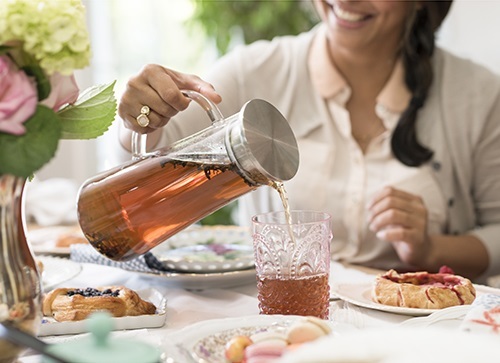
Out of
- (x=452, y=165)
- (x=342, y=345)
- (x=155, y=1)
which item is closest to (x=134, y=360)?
(x=342, y=345)

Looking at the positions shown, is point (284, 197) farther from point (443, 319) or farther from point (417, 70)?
point (417, 70)

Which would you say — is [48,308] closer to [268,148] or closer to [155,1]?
[268,148]

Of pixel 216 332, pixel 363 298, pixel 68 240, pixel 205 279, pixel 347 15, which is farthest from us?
pixel 347 15

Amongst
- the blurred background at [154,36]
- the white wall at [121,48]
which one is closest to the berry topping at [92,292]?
the blurred background at [154,36]

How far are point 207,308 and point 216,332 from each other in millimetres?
280

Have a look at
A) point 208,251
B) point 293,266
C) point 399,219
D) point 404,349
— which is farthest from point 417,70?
point 404,349

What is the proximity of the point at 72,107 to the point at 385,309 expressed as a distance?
48 centimetres

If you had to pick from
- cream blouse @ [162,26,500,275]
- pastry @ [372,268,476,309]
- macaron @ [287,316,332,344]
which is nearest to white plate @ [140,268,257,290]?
pastry @ [372,268,476,309]

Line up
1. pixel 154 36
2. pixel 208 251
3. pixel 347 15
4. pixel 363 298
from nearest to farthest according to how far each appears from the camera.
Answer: pixel 363 298 → pixel 208 251 → pixel 347 15 → pixel 154 36

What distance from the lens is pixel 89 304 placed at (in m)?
0.94

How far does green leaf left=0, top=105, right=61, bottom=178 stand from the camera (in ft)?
2.33

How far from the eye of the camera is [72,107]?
2.77ft

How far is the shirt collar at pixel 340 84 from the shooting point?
5.98ft

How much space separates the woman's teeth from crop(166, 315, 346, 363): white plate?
1.06m
